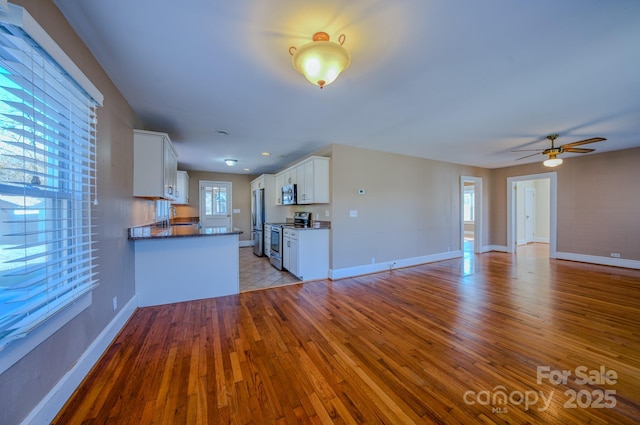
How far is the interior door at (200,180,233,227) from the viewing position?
729 centimetres

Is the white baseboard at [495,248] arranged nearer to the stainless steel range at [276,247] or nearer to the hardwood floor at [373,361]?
the hardwood floor at [373,361]

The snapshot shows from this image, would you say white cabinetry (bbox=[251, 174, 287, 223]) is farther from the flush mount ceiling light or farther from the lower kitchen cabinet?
the flush mount ceiling light

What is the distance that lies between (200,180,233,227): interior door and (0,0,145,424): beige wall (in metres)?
4.11

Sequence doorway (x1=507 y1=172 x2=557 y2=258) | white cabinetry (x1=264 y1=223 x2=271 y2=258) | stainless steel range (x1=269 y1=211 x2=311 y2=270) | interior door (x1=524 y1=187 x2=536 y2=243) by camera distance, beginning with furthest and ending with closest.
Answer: interior door (x1=524 y1=187 x2=536 y2=243) → doorway (x1=507 y1=172 x2=557 y2=258) → white cabinetry (x1=264 y1=223 x2=271 y2=258) → stainless steel range (x1=269 y1=211 x2=311 y2=270)

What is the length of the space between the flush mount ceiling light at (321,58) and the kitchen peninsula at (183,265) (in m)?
2.54

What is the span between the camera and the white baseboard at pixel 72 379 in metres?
1.30

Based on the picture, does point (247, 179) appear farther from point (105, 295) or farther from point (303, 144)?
point (105, 295)

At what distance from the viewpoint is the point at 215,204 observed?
24.5ft

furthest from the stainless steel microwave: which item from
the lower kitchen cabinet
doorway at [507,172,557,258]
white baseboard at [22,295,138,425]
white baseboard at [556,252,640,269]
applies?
doorway at [507,172,557,258]

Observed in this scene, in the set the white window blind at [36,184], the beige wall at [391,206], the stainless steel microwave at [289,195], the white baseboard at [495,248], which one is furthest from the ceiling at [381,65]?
the white baseboard at [495,248]

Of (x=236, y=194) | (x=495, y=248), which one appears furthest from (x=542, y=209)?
(x=236, y=194)

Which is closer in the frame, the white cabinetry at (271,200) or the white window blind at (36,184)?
the white window blind at (36,184)

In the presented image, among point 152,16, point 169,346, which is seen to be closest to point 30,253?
point 169,346

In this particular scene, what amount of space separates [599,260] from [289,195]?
7.28m
